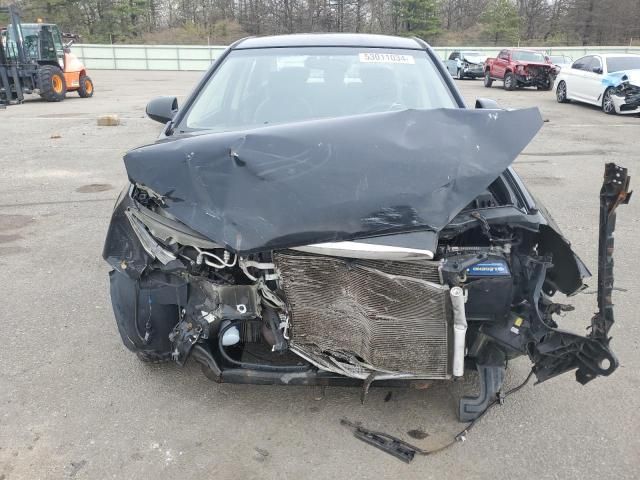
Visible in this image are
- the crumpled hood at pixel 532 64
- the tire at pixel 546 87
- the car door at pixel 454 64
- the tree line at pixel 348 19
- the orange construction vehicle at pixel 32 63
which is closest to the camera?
the orange construction vehicle at pixel 32 63

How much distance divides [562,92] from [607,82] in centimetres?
292

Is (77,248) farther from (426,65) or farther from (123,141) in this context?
(123,141)

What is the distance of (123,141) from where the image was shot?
1084 centimetres

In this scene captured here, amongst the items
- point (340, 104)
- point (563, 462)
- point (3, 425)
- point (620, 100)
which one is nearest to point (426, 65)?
point (340, 104)

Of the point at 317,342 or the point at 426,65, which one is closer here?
the point at 317,342

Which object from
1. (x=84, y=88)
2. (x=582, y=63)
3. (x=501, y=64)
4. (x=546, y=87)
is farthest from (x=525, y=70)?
(x=84, y=88)

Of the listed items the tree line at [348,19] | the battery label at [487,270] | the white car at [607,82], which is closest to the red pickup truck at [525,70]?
the white car at [607,82]

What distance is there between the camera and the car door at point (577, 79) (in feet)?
53.3

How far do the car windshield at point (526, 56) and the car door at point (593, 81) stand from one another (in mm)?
6093

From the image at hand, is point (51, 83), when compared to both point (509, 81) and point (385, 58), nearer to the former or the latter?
point (385, 58)

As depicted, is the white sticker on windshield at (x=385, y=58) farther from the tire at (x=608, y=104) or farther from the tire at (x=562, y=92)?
the tire at (x=562, y=92)

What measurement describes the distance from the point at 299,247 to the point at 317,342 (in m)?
0.55

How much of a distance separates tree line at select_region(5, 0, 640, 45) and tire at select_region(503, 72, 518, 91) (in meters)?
32.5

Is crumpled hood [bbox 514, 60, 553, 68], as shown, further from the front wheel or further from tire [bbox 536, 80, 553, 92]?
tire [bbox 536, 80, 553, 92]
